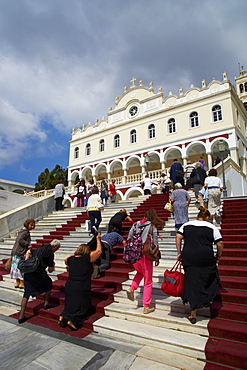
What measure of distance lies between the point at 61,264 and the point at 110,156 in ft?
75.0

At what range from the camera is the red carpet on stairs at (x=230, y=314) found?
263 centimetres

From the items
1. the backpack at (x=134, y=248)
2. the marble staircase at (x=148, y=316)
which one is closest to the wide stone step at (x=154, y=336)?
the marble staircase at (x=148, y=316)

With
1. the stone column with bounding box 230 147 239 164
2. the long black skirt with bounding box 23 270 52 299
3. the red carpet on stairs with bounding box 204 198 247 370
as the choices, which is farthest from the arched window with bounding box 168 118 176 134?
→ the long black skirt with bounding box 23 270 52 299

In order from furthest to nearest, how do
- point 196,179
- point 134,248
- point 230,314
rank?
1. point 196,179
2. point 134,248
3. point 230,314

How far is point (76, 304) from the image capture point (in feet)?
12.0

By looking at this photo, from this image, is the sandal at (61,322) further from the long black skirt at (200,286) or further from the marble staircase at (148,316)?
the long black skirt at (200,286)

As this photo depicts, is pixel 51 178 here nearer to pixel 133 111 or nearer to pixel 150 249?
pixel 133 111

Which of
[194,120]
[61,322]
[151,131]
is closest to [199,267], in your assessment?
[61,322]

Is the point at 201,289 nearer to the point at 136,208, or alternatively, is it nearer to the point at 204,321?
the point at 204,321

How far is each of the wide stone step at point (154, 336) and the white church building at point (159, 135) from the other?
13.4 meters

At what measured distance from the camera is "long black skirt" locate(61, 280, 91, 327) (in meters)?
3.64

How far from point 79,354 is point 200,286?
1.74 meters

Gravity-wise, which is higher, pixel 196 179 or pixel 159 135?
pixel 159 135

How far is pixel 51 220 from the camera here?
449 inches
